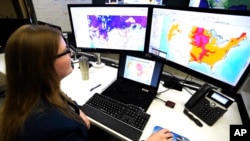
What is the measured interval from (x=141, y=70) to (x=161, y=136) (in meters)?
0.45

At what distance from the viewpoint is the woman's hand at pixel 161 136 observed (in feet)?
2.58

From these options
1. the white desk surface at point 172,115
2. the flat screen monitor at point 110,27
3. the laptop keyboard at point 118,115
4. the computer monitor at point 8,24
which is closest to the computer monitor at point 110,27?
the flat screen monitor at point 110,27

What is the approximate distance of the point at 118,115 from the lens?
0.94m

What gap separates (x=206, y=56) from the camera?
3.02ft

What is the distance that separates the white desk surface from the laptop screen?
0.39 ft

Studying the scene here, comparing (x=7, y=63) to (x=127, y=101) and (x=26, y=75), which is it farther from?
(x=127, y=101)

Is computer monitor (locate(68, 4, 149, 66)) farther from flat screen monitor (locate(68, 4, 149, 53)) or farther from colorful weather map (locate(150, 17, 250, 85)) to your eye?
colorful weather map (locate(150, 17, 250, 85))

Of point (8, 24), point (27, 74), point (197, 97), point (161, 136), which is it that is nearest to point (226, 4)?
point (197, 97)

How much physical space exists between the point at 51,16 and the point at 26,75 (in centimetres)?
144

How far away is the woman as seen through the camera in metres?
0.58

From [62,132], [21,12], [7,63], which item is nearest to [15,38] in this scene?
[7,63]

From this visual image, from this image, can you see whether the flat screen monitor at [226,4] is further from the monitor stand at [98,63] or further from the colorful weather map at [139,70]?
the monitor stand at [98,63]

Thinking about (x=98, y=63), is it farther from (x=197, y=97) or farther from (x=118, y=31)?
(x=197, y=97)

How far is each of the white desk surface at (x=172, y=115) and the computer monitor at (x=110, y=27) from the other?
0.82ft
